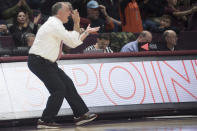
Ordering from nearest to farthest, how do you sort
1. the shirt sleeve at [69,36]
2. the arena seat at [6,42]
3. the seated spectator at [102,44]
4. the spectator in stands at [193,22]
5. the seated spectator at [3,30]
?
1. the shirt sleeve at [69,36]
2. the arena seat at [6,42]
3. the seated spectator at [102,44]
4. the seated spectator at [3,30]
5. the spectator in stands at [193,22]

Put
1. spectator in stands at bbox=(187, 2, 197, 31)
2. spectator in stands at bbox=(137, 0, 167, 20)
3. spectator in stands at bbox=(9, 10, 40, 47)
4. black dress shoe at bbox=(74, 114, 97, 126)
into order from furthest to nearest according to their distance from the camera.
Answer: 1. spectator in stands at bbox=(137, 0, 167, 20)
2. spectator in stands at bbox=(187, 2, 197, 31)
3. spectator in stands at bbox=(9, 10, 40, 47)
4. black dress shoe at bbox=(74, 114, 97, 126)

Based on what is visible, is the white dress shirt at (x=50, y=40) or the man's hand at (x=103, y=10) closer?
the white dress shirt at (x=50, y=40)

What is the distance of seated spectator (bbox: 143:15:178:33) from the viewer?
40.2ft

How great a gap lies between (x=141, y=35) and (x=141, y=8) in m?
2.54

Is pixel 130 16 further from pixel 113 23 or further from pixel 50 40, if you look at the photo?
pixel 50 40

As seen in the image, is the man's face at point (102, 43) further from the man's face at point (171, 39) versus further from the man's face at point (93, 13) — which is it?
the man's face at point (93, 13)

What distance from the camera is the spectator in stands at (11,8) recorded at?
11727mm

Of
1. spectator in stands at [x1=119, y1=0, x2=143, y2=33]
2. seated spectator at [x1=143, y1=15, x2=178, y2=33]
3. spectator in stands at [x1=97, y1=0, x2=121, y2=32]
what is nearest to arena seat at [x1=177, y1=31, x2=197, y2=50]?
seated spectator at [x1=143, y1=15, x2=178, y2=33]

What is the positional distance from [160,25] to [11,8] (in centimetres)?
357

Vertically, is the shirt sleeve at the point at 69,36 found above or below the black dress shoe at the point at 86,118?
above

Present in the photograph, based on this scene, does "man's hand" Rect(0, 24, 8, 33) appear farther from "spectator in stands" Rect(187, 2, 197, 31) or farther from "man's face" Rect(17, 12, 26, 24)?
"spectator in stands" Rect(187, 2, 197, 31)

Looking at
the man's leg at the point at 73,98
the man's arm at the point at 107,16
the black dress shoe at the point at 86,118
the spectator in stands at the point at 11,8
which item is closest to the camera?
the man's leg at the point at 73,98

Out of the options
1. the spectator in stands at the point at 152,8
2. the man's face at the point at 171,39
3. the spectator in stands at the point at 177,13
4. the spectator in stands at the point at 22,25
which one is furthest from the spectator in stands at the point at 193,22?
the spectator in stands at the point at 22,25

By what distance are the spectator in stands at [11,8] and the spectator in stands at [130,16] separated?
224 centimetres
